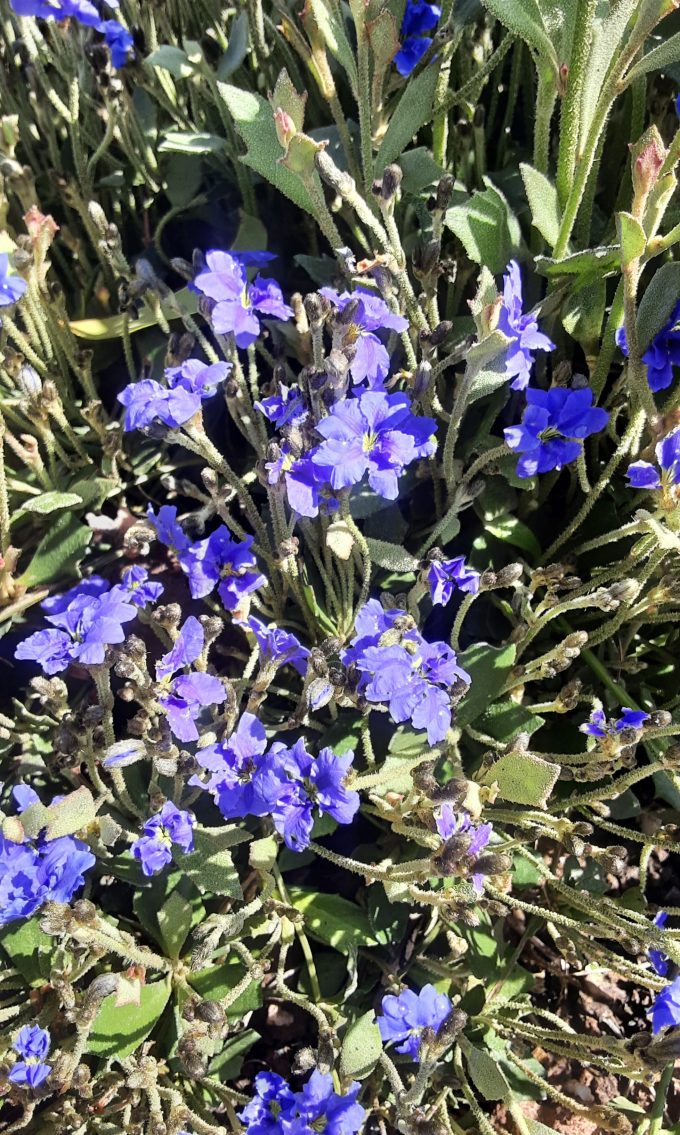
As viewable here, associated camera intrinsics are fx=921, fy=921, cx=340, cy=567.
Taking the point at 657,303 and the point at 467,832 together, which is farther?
the point at 657,303

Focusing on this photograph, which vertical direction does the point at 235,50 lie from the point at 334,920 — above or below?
above

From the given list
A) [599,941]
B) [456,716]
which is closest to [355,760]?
[456,716]

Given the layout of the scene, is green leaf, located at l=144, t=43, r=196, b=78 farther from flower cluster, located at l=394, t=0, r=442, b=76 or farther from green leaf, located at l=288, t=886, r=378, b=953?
green leaf, located at l=288, t=886, r=378, b=953

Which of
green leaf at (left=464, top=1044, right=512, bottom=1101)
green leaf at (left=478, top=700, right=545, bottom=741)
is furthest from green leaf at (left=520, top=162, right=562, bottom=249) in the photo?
green leaf at (left=464, top=1044, right=512, bottom=1101)

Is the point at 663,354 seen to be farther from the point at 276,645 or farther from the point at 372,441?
the point at 276,645

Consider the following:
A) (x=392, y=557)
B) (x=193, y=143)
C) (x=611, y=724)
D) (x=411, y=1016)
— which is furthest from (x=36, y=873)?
(x=193, y=143)

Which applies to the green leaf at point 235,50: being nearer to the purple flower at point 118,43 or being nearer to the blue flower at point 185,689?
the purple flower at point 118,43

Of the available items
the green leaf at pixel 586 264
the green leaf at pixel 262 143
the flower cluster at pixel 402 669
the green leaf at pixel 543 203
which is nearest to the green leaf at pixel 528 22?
the green leaf at pixel 543 203
